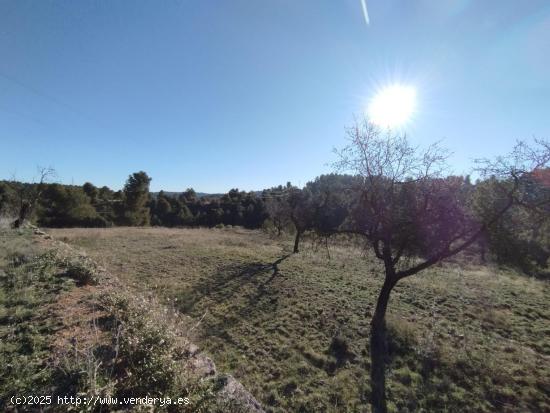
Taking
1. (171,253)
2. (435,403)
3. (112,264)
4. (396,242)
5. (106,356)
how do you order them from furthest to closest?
(171,253) → (112,264) → (396,242) → (435,403) → (106,356)

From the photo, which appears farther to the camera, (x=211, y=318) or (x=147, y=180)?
(x=147, y=180)

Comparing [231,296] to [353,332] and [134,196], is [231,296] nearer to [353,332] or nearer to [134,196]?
[353,332]

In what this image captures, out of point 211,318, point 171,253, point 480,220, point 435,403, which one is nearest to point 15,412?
point 211,318

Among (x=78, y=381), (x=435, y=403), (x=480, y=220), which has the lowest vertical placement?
(x=435, y=403)

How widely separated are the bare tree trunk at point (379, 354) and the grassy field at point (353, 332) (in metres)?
0.18

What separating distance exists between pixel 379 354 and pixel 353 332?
117 cm

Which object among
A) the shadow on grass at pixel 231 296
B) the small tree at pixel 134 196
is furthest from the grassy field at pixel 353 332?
the small tree at pixel 134 196

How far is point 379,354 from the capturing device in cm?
740

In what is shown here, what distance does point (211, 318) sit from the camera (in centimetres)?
927

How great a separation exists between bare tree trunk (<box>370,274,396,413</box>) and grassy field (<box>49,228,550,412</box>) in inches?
7.1

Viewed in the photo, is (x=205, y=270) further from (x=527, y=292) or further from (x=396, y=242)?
(x=527, y=292)

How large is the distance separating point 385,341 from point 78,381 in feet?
25.3

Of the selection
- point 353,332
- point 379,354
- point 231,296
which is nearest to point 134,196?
point 231,296

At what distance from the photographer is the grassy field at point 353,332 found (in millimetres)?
5918
